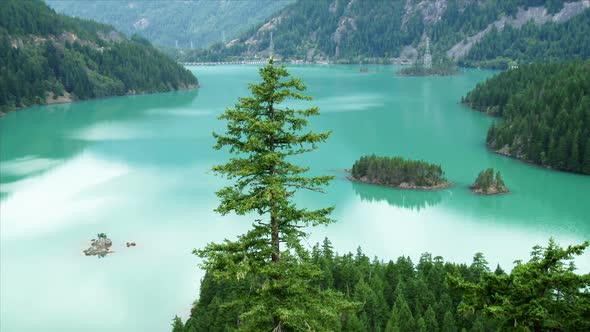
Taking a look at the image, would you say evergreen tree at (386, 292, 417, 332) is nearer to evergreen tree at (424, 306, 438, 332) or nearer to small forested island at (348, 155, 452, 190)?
evergreen tree at (424, 306, 438, 332)

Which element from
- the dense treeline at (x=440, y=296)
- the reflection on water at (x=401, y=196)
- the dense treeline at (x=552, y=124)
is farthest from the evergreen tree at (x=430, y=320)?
the dense treeline at (x=552, y=124)

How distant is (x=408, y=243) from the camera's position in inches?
1839

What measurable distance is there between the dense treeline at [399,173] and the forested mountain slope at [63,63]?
8352 centimetres

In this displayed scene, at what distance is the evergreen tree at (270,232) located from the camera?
13719 mm

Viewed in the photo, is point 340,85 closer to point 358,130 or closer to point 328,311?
point 358,130

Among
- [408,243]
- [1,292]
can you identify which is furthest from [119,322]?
[408,243]

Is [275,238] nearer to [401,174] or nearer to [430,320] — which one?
[430,320]

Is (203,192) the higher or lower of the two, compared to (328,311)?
lower

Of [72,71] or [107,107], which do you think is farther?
[72,71]

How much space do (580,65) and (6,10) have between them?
400 ft

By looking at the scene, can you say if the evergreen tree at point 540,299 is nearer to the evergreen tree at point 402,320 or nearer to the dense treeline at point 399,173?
the evergreen tree at point 402,320

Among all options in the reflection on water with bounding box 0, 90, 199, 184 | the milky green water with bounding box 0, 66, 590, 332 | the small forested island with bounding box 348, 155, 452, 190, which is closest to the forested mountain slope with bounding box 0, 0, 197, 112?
the reflection on water with bounding box 0, 90, 199, 184

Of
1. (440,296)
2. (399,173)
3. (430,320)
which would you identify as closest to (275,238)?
(430,320)

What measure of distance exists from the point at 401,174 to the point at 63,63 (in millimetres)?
105136
